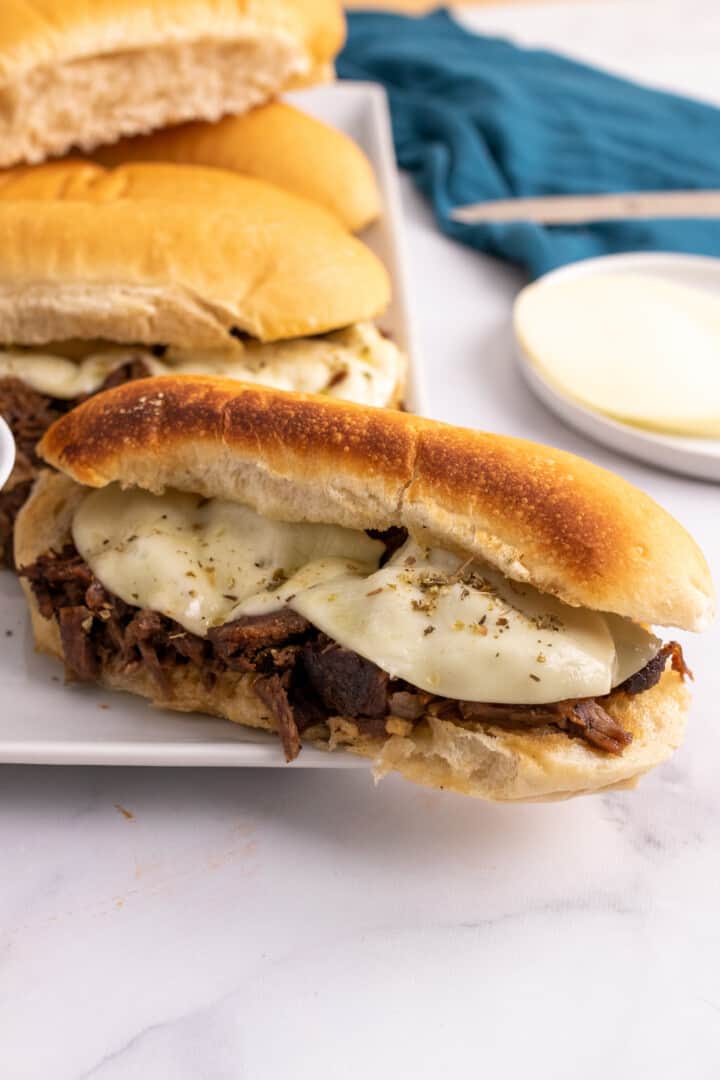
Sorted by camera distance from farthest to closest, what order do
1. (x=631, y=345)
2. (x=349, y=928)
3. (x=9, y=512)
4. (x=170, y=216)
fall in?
(x=631, y=345) → (x=170, y=216) → (x=9, y=512) → (x=349, y=928)

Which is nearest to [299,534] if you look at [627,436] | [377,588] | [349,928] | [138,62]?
[377,588]

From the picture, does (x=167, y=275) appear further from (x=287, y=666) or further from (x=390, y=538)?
(x=287, y=666)

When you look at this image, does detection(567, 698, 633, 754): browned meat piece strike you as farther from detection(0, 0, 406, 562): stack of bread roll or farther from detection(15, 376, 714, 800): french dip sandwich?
detection(0, 0, 406, 562): stack of bread roll

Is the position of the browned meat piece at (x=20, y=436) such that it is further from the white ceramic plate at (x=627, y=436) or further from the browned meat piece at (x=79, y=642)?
the white ceramic plate at (x=627, y=436)

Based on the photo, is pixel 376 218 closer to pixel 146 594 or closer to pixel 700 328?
pixel 700 328

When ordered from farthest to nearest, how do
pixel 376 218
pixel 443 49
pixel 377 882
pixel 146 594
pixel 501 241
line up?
pixel 443 49, pixel 501 241, pixel 376 218, pixel 146 594, pixel 377 882

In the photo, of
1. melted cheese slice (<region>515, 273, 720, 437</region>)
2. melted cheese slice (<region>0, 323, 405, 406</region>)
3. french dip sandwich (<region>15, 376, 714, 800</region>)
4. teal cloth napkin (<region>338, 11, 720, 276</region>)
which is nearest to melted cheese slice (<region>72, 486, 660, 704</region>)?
french dip sandwich (<region>15, 376, 714, 800</region>)

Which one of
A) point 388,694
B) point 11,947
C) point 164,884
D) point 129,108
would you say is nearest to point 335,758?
point 388,694
